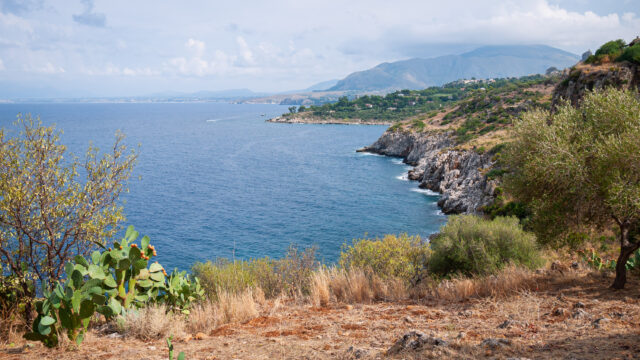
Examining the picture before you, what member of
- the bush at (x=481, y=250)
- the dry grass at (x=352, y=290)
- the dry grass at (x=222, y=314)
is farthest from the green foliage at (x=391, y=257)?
the dry grass at (x=222, y=314)

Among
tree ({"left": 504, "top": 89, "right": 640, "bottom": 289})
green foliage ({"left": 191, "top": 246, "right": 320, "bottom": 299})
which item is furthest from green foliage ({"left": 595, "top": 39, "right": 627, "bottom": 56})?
green foliage ({"left": 191, "top": 246, "right": 320, "bottom": 299})

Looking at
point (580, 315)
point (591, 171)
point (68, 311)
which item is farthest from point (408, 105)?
point (68, 311)

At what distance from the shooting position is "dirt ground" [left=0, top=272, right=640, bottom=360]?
693 cm

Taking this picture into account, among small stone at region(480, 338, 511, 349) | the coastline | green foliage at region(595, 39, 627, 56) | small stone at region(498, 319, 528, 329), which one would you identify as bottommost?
small stone at region(498, 319, 528, 329)

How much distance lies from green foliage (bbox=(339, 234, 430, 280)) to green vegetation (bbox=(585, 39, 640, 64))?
38.6 meters

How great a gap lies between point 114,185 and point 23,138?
9.08 feet

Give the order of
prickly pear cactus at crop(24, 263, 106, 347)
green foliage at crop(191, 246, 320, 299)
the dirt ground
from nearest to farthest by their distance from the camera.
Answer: the dirt ground → prickly pear cactus at crop(24, 263, 106, 347) → green foliage at crop(191, 246, 320, 299)

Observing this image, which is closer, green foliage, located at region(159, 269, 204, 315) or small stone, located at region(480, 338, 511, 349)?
small stone, located at region(480, 338, 511, 349)

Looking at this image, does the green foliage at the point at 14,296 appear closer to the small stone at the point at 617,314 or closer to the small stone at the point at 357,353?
the small stone at the point at 357,353

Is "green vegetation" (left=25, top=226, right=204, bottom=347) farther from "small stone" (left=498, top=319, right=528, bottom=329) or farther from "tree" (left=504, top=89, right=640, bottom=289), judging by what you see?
"tree" (left=504, top=89, right=640, bottom=289)

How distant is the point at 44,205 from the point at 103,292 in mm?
3186

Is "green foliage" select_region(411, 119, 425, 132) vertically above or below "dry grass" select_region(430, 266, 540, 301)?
above

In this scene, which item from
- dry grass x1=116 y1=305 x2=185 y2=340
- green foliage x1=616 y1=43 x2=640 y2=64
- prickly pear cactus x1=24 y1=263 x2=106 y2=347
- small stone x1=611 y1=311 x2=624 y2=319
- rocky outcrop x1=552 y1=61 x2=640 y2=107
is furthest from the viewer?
green foliage x1=616 y1=43 x2=640 y2=64

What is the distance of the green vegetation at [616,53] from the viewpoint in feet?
136
